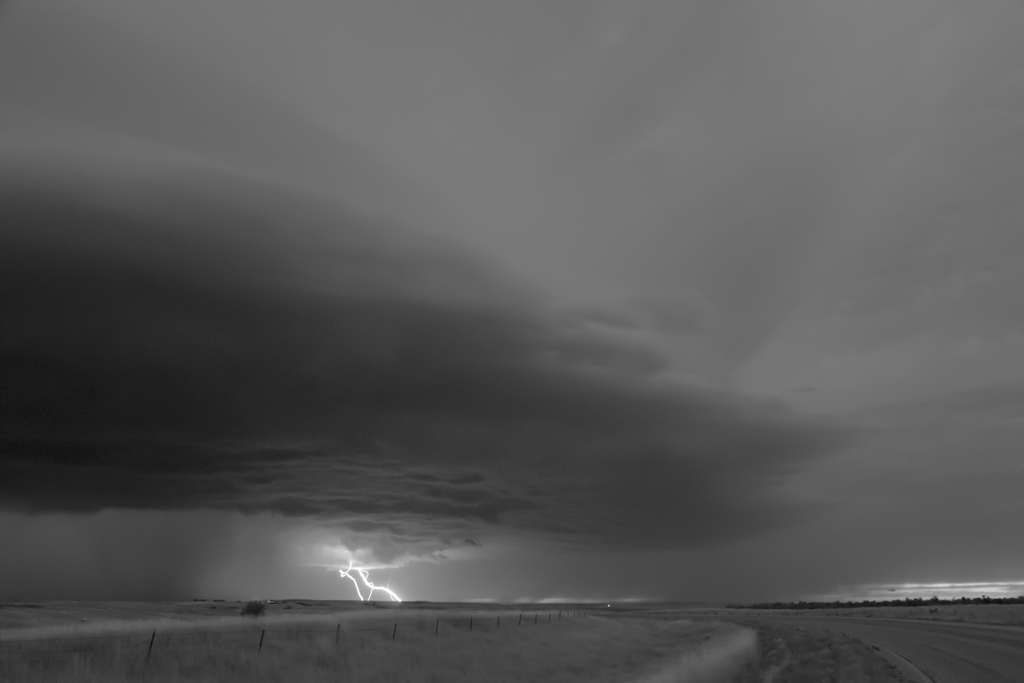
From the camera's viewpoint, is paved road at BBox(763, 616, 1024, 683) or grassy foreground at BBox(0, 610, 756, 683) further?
grassy foreground at BBox(0, 610, 756, 683)

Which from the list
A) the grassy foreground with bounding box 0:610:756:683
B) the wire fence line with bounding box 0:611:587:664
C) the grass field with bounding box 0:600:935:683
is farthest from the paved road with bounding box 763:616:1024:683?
the wire fence line with bounding box 0:611:587:664

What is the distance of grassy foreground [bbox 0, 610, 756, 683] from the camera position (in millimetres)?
27703

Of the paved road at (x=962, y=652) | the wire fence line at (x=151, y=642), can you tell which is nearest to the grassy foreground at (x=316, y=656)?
the wire fence line at (x=151, y=642)

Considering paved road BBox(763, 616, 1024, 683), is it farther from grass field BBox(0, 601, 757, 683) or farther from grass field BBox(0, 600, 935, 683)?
grass field BBox(0, 601, 757, 683)

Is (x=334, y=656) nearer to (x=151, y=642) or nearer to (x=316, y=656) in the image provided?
(x=316, y=656)

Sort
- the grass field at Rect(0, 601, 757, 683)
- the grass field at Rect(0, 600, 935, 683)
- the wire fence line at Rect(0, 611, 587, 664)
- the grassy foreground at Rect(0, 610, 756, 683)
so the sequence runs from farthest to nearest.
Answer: the wire fence line at Rect(0, 611, 587, 664)
the grass field at Rect(0, 600, 935, 683)
the grass field at Rect(0, 601, 757, 683)
the grassy foreground at Rect(0, 610, 756, 683)

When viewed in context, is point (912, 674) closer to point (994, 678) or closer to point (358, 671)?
point (994, 678)

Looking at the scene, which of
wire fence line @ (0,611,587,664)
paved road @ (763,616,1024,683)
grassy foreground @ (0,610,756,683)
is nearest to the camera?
paved road @ (763,616,1024,683)

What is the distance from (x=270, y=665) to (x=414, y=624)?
74.1 ft

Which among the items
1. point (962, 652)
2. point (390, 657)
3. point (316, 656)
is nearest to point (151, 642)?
point (316, 656)

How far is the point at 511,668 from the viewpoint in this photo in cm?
3806

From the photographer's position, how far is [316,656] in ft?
112

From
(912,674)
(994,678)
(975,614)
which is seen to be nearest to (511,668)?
(912,674)

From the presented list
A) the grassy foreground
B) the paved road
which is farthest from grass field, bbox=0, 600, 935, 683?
the paved road
